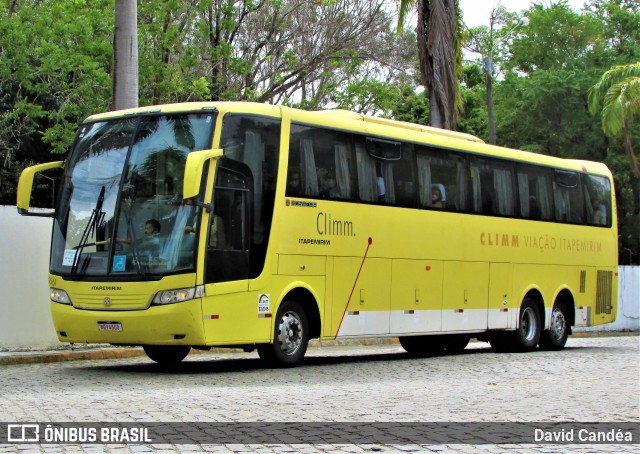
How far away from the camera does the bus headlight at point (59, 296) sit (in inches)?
590

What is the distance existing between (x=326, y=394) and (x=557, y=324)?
1187cm

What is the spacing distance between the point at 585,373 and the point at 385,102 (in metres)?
20.8

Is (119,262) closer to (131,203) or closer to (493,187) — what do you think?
(131,203)

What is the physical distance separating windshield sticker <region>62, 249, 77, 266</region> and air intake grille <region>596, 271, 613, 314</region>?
13.0 metres

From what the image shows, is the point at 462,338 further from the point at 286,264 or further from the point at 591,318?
the point at 286,264

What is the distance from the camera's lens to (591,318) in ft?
77.4

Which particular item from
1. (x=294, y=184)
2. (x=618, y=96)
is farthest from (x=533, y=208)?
(x=618, y=96)

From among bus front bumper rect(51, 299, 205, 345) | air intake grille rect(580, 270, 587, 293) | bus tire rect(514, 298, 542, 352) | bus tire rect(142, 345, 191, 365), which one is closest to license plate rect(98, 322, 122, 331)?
bus front bumper rect(51, 299, 205, 345)

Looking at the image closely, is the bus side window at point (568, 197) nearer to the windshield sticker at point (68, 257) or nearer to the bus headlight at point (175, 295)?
the bus headlight at point (175, 295)

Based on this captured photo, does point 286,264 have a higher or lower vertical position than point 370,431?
higher

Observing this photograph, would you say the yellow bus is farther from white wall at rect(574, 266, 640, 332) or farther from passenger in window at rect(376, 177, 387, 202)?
white wall at rect(574, 266, 640, 332)

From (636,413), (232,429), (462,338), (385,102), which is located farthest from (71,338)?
(385,102)

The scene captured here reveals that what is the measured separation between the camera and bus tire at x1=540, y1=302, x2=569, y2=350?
73.4 ft

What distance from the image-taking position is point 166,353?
16.7 metres
